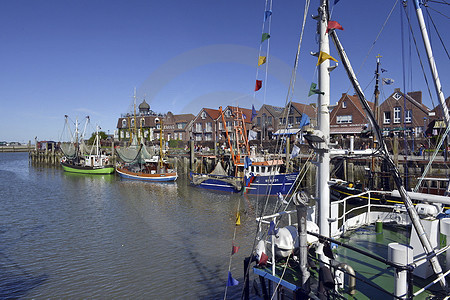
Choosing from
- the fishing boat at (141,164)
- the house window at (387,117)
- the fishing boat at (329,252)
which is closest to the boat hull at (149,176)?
the fishing boat at (141,164)

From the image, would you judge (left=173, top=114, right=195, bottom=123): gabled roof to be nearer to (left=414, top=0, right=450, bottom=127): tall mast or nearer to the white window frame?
the white window frame

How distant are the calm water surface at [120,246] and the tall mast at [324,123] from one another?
20.1ft

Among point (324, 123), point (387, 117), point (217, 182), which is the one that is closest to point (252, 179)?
point (217, 182)

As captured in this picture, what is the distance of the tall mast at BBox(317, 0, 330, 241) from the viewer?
746 centimetres

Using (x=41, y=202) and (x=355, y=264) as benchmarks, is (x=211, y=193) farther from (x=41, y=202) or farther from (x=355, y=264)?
(x=355, y=264)

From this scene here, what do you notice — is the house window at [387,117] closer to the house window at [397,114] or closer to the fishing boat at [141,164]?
the house window at [397,114]

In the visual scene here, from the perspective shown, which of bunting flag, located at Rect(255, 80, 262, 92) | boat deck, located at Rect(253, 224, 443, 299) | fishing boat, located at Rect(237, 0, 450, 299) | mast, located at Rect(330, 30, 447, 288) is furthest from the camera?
bunting flag, located at Rect(255, 80, 262, 92)

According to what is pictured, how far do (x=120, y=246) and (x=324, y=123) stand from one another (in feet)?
46.5

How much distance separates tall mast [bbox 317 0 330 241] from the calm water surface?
20.1 feet

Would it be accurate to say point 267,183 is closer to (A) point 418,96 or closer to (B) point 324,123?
(B) point 324,123

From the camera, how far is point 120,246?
1706cm

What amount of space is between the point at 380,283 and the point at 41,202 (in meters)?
31.7

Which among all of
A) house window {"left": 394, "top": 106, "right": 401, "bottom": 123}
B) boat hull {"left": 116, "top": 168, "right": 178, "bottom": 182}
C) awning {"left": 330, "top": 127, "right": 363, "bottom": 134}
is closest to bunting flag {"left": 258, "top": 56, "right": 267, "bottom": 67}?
boat hull {"left": 116, "top": 168, "right": 178, "bottom": 182}

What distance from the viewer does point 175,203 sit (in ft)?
96.0
